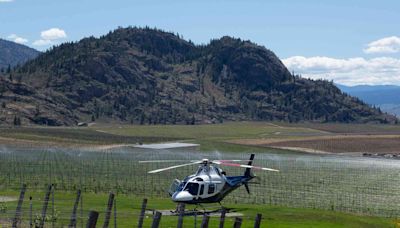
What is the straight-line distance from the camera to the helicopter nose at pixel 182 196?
4084 cm

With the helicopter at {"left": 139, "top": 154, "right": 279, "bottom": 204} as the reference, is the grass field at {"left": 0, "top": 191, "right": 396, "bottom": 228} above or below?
below

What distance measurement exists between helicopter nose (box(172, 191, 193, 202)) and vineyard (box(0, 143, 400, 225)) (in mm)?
9470

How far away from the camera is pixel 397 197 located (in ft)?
210

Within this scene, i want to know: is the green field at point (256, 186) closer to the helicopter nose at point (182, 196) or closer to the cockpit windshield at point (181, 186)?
the helicopter nose at point (182, 196)

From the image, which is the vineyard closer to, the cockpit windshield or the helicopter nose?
the helicopter nose

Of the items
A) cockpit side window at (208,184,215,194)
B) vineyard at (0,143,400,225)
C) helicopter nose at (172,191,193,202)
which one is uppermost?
cockpit side window at (208,184,215,194)

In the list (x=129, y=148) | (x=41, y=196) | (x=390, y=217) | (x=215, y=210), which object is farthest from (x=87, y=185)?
(x=129, y=148)

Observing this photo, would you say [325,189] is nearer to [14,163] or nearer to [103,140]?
[14,163]

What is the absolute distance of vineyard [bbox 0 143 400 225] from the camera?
56688 millimetres

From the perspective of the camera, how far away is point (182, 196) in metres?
40.8

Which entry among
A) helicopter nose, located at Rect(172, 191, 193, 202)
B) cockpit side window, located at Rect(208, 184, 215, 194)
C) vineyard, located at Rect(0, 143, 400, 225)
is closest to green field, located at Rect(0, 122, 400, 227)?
vineyard, located at Rect(0, 143, 400, 225)

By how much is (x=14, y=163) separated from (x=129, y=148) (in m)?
40.0

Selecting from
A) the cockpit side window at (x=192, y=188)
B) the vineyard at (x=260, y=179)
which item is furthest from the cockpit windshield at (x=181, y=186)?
the vineyard at (x=260, y=179)

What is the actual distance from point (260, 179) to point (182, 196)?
86.2 ft
